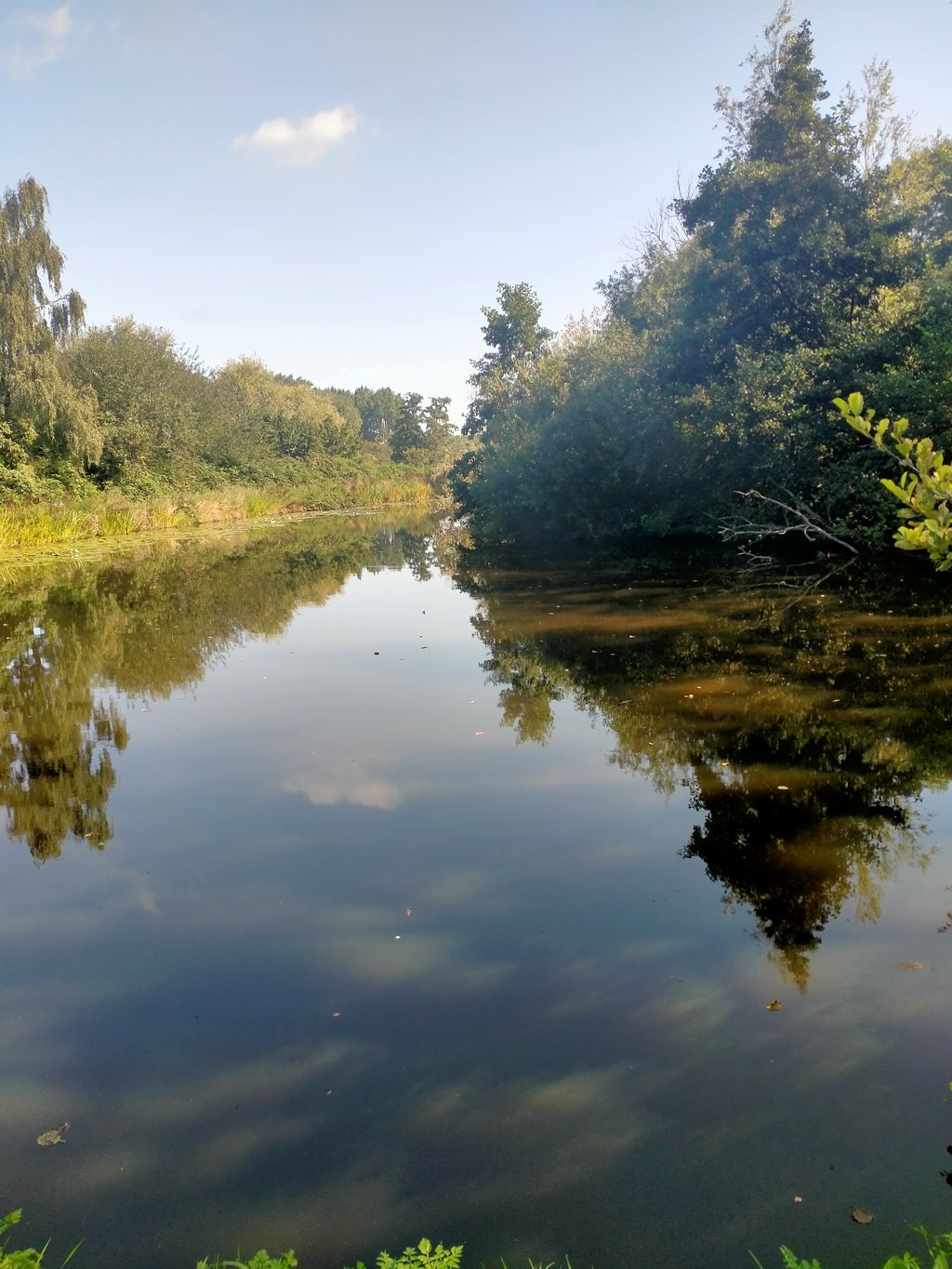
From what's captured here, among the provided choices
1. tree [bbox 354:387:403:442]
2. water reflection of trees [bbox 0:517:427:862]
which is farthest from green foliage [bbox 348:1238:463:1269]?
tree [bbox 354:387:403:442]

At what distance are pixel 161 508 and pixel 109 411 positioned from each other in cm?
816

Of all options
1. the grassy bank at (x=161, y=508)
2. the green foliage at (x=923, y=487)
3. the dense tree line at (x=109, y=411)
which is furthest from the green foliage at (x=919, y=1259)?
the dense tree line at (x=109, y=411)

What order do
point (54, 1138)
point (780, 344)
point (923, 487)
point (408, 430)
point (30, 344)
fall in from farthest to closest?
point (408, 430) → point (30, 344) → point (780, 344) → point (54, 1138) → point (923, 487)

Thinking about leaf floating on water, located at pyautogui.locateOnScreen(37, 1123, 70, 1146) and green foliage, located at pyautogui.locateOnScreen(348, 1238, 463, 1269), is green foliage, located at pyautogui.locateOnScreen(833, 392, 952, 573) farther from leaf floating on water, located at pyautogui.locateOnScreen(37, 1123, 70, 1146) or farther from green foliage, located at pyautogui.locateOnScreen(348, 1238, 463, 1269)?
leaf floating on water, located at pyautogui.locateOnScreen(37, 1123, 70, 1146)

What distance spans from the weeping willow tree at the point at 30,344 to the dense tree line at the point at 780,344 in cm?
1832

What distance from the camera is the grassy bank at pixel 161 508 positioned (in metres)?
27.0

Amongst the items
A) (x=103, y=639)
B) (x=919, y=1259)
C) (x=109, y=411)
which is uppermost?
(x=109, y=411)

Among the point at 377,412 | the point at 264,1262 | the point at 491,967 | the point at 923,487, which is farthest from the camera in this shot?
the point at 377,412

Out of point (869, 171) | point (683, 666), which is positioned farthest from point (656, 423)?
point (683, 666)

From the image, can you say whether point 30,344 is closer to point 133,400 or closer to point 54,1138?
point 133,400

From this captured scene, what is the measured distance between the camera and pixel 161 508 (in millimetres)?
34094

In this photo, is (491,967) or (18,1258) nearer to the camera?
(18,1258)

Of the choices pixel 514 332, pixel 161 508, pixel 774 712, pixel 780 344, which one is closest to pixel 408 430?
pixel 514 332

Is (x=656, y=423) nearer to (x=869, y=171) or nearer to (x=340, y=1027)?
(x=869, y=171)
